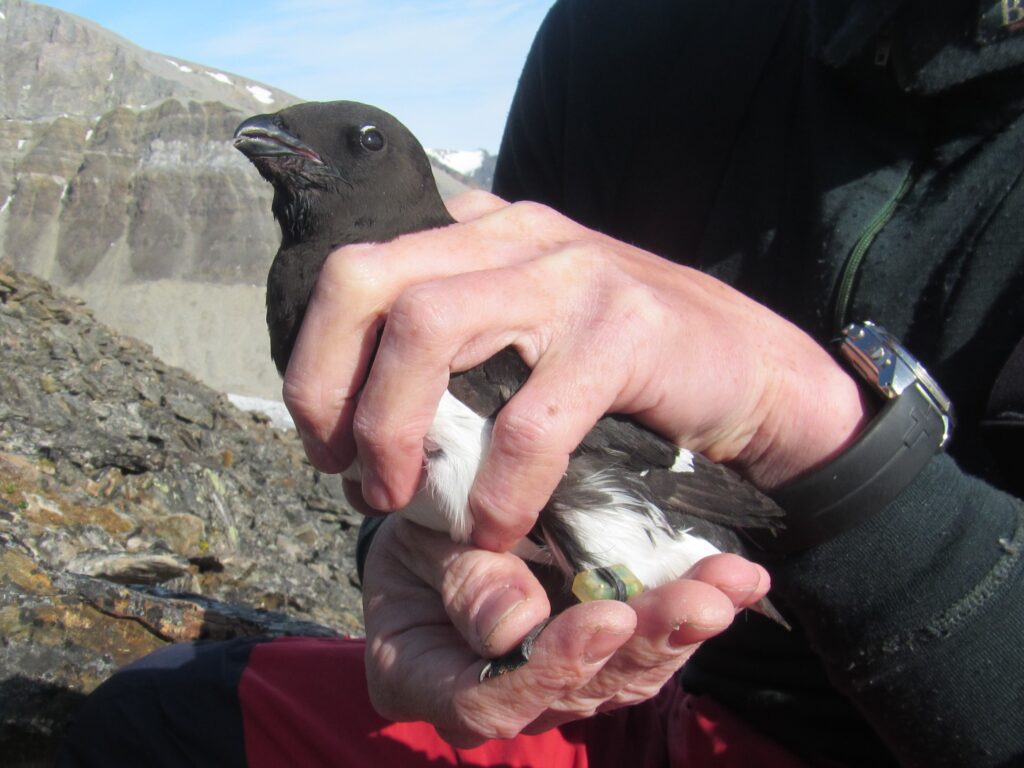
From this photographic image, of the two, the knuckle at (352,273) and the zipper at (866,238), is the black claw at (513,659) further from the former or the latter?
the zipper at (866,238)

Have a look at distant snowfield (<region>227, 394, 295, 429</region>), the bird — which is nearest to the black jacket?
the bird

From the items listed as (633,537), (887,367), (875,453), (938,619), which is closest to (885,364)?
(887,367)

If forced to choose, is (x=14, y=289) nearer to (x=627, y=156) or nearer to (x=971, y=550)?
(x=627, y=156)

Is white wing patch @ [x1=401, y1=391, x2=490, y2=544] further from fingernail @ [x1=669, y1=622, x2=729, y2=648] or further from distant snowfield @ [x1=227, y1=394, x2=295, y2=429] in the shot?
distant snowfield @ [x1=227, y1=394, x2=295, y2=429]

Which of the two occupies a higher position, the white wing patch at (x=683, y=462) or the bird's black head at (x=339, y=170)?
the bird's black head at (x=339, y=170)

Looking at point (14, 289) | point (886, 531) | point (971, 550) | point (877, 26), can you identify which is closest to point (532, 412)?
point (886, 531)

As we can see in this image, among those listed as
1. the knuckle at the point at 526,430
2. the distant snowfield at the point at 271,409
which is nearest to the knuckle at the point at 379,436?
the knuckle at the point at 526,430
